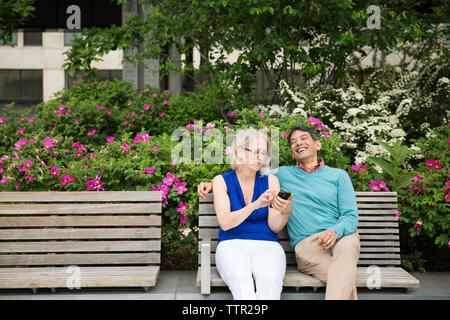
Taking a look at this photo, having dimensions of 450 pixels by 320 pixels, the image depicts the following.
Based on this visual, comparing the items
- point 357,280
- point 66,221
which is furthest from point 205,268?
point 66,221

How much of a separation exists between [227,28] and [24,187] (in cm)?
324

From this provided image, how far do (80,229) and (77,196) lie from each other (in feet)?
0.81

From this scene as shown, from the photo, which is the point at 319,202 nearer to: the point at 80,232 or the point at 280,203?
the point at 280,203

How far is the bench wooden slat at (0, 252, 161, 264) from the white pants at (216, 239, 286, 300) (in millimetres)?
599

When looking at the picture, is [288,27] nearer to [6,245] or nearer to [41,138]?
[41,138]

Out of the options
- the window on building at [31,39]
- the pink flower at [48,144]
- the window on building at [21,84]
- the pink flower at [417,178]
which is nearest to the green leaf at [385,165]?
the pink flower at [417,178]

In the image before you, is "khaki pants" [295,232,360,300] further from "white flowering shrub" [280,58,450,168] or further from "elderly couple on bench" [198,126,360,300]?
"white flowering shrub" [280,58,450,168]

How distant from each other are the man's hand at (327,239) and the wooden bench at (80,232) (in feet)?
3.87

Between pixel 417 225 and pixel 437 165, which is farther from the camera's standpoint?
pixel 437 165

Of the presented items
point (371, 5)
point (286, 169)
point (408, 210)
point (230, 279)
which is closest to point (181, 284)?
point (230, 279)

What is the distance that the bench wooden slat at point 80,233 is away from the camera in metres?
3.25

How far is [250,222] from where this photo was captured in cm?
312

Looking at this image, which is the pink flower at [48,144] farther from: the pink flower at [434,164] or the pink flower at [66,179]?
the pink flower at [434,164]

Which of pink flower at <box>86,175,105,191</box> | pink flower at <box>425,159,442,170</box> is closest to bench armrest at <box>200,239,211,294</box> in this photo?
pink flower at <box>86,175,105,191</box>
